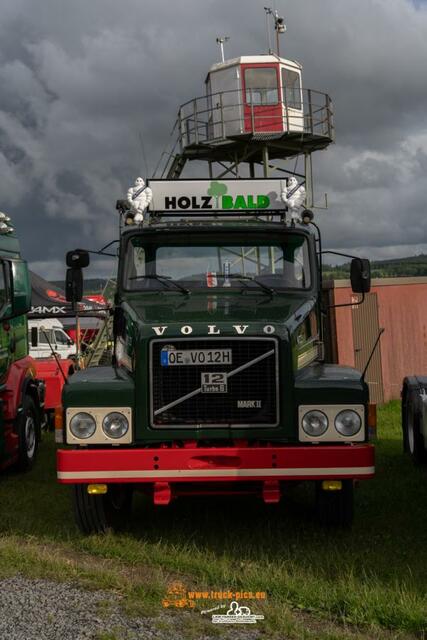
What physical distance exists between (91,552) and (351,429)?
7.53ft

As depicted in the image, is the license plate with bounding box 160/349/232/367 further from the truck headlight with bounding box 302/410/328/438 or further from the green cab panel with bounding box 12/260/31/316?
the green cab panel with bounding box 12/260/31/316

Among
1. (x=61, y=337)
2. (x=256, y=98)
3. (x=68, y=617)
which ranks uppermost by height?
(x=256, y=98)

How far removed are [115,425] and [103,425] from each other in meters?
0.09

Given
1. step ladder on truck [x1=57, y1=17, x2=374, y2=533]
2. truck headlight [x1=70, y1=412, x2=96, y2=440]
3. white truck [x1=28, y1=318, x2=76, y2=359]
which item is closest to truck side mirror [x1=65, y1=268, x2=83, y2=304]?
step ladder on truck [x1=57, y1=17, x2=374, y2=533]

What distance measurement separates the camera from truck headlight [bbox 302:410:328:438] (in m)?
6.22

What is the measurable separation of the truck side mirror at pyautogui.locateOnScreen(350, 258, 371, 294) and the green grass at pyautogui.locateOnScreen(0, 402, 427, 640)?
6.98ft

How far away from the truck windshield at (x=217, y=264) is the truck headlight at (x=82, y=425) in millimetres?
1730

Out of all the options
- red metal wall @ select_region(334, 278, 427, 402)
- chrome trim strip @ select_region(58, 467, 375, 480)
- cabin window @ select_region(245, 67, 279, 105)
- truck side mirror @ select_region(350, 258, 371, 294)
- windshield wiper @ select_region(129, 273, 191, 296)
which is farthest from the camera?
cabin window @ select_region(245, 67, 279, 105)

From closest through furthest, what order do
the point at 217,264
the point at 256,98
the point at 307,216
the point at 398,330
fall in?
the point at 217,264, the point at 307,216, the point at 398,330, the point at 256,98

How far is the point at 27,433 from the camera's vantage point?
10523 millimetres

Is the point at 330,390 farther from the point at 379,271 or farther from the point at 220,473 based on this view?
the point at 379,271

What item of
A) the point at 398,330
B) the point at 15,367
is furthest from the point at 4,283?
the point at 398,330

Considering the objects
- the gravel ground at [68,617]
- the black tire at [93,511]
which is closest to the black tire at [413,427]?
the black tire at [93,511]

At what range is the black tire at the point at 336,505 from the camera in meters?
6.65
